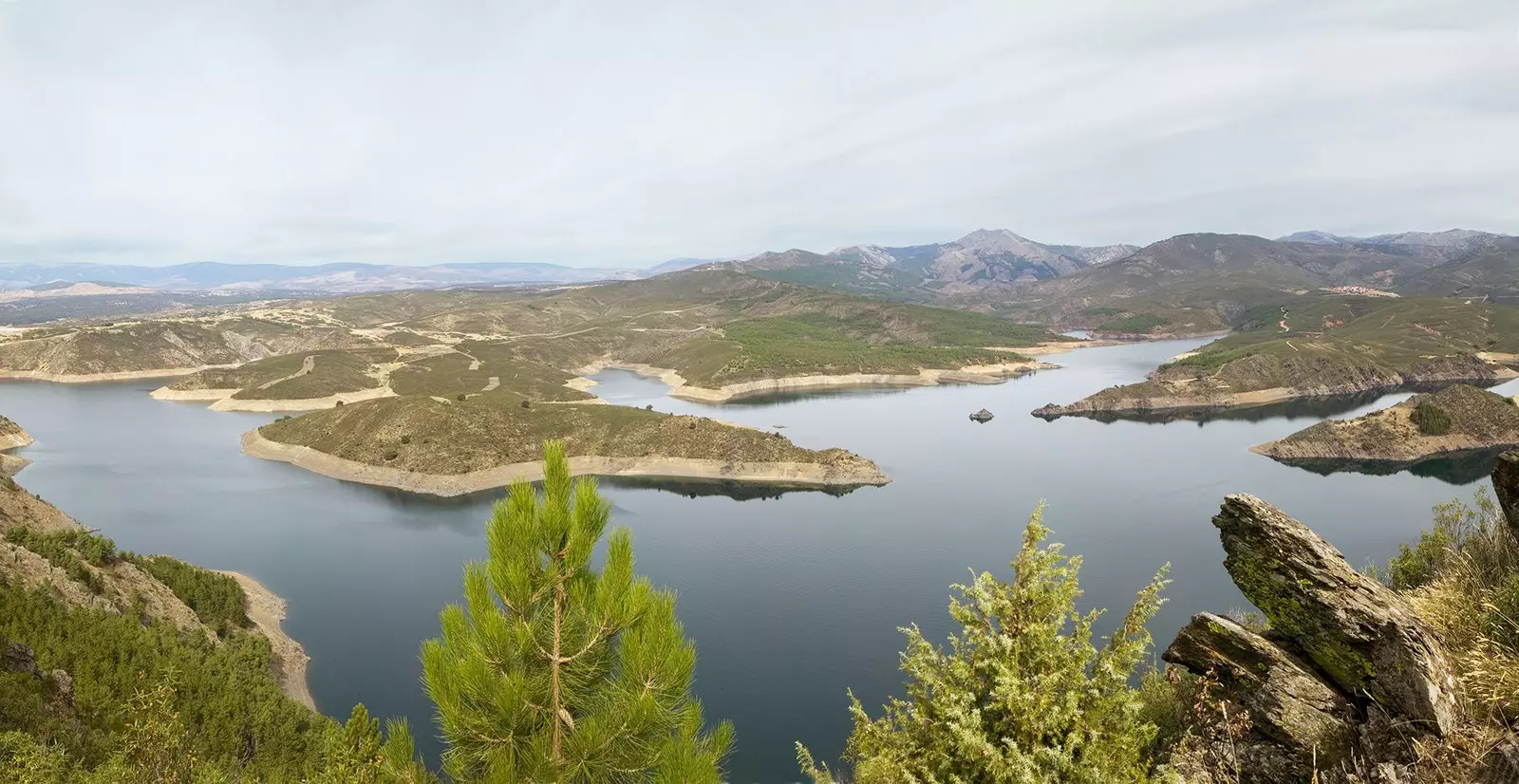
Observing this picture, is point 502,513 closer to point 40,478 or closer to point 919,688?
point 919,688

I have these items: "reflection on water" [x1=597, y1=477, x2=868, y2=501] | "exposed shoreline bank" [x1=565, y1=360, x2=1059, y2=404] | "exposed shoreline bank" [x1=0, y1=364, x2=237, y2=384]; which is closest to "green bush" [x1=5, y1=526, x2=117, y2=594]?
"reflection on water" [x1=597, y1=477, x2=868, y2=501]

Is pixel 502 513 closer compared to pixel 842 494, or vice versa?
pixel 502 513

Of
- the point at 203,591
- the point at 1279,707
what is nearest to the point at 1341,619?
the point at 1279,707

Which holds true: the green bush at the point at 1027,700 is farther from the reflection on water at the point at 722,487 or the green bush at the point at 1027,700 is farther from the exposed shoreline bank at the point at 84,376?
the exposed shoreline bank at the point at 84,376

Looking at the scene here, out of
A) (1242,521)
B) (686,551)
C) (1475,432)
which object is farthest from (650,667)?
(1475,432)

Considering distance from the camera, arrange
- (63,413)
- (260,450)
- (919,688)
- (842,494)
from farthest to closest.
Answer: (63,413), (260,450), (842,494), (919,688)

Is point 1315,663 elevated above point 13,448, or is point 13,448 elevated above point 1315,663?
point 1315,663

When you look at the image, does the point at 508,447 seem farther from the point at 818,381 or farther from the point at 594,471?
the point at 818,381

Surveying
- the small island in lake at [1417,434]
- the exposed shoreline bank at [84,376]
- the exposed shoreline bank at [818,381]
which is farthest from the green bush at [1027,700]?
the exposed shoreline bank at [84,376]
